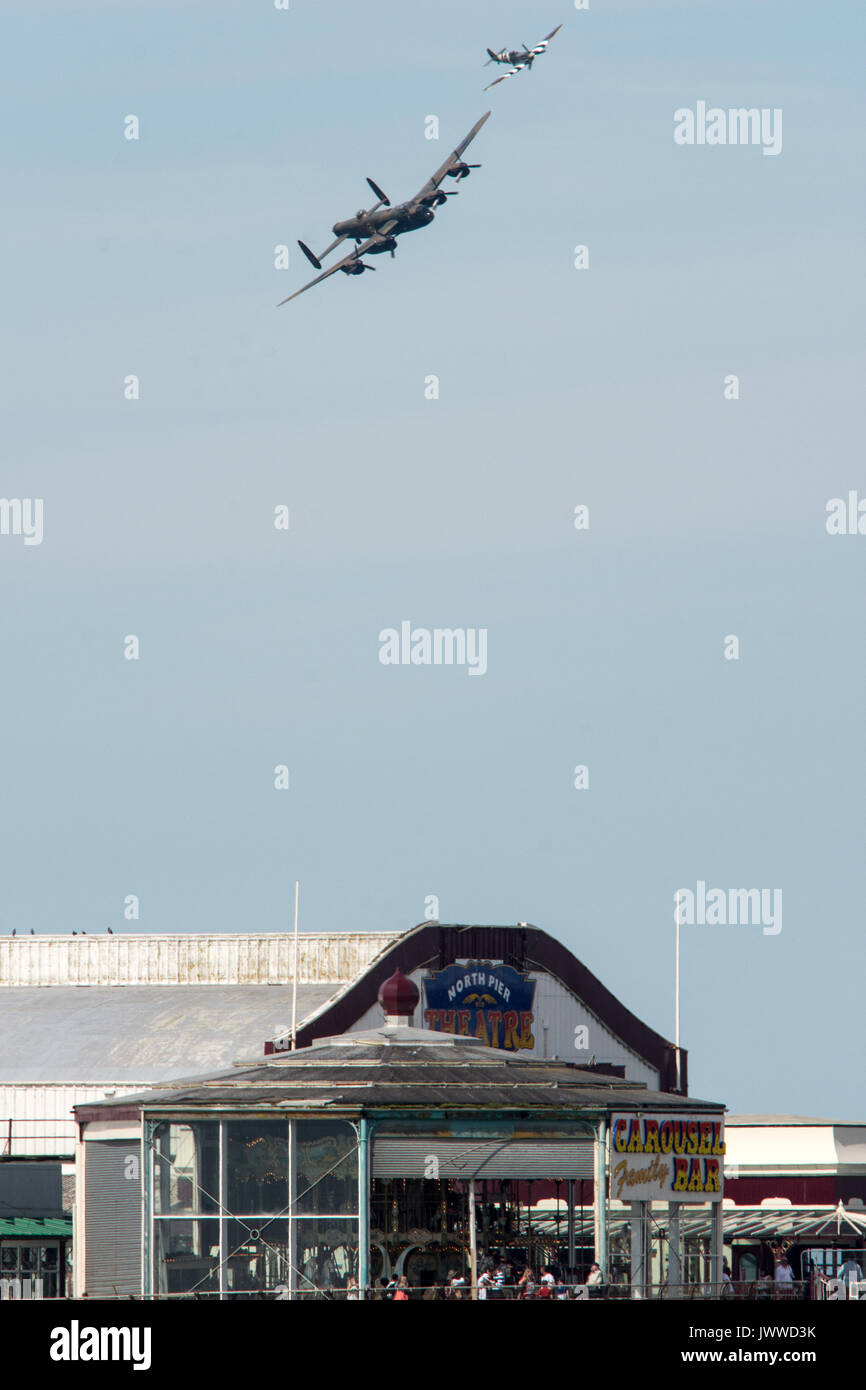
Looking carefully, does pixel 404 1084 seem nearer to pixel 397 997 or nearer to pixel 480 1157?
pixel 480 1157

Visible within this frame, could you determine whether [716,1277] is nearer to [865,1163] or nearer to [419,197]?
[865,1163]

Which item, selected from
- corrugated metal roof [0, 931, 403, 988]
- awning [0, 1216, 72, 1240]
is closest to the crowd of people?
awning [0, 1216, 72, 1240]

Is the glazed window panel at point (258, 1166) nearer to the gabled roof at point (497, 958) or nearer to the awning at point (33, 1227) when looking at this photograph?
the awning at point (33, 1227)

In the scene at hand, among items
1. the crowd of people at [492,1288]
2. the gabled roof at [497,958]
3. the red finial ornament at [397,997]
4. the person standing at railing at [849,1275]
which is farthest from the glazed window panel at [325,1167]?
the gabled roof at [497,958]

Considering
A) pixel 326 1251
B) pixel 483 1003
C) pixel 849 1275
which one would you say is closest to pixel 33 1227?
pixel 326 1251

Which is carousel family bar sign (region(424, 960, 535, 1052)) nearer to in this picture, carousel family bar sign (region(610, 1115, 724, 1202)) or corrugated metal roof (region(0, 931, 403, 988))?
corrugated metal roof (region(0, 931, 403, 988))

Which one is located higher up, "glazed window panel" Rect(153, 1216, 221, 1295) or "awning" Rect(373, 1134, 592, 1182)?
"awning" Rect(373, 1134, 592, 1182)
